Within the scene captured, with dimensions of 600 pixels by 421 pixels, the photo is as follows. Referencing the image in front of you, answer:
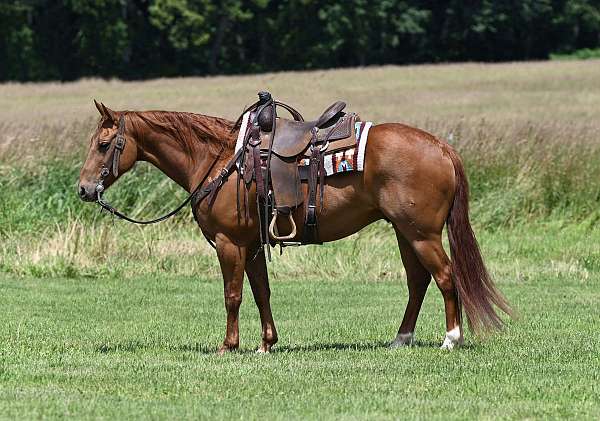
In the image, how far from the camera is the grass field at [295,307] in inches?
316

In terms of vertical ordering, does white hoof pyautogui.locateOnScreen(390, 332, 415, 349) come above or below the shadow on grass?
above

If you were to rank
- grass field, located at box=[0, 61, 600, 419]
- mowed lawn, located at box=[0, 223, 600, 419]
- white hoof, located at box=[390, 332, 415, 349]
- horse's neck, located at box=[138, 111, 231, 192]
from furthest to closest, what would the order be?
white hoof, located at box=[390, 332, 415, 349], horse's neck, located at box=[138, 111, 231, 192], grass field, located at box=[0, 61, 600, 419], mowed lawn, located at box=[0, 223, 600, 419]

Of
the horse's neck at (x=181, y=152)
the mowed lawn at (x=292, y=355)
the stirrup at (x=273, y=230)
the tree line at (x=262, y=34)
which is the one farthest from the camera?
the tree line at (x=262, y=34)

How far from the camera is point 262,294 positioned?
33.8 ft

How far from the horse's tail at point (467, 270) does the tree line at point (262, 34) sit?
6392 centimetres

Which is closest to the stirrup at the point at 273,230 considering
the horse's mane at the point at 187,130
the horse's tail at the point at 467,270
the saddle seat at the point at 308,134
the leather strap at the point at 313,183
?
the leather strap at the point at 313,183

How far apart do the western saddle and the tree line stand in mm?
63759

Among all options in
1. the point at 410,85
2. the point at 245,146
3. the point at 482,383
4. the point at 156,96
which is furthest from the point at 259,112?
the point at 410,85

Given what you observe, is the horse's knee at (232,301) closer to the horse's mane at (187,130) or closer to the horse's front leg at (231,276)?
the horse's front leg at (231,276)

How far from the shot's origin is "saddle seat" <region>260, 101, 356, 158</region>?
391 inches

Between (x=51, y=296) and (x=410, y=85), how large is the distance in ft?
123

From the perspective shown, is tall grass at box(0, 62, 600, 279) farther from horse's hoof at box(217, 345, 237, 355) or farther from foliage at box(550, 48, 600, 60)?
foliage at box(550, 48, 600, 60)

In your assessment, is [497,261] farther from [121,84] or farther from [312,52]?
[312,52]

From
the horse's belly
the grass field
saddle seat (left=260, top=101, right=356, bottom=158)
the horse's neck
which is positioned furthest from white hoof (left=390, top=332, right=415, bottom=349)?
the horse's neck
